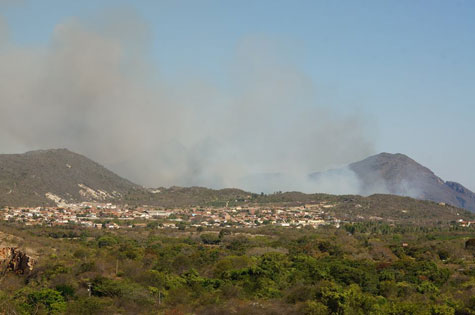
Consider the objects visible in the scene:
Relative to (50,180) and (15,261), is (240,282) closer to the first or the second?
(15,261)

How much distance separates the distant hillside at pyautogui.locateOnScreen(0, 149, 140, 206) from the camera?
5719 inches

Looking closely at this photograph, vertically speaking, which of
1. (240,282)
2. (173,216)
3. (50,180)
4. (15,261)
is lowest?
(240,282)

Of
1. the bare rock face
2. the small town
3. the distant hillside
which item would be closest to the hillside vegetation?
the bare rock face

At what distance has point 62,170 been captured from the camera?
576 feet

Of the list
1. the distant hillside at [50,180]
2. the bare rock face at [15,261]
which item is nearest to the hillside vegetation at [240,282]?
the bare rock face at [15,261]

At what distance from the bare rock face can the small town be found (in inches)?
2104

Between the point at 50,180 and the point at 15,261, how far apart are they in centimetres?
12067

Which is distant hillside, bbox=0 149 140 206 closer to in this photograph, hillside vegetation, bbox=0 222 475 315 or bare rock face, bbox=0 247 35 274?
bare rock face, bbox=0 247 35 274

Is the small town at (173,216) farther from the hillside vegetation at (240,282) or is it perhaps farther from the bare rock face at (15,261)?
the bare rock face at (15,261)

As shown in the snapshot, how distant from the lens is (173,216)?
136500 mm

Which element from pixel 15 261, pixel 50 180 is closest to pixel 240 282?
pixel 15 261

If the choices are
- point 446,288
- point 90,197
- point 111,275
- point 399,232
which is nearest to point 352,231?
point 399,232

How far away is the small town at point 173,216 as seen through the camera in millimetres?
112025

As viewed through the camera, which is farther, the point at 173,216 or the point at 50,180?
the point at 50,180
